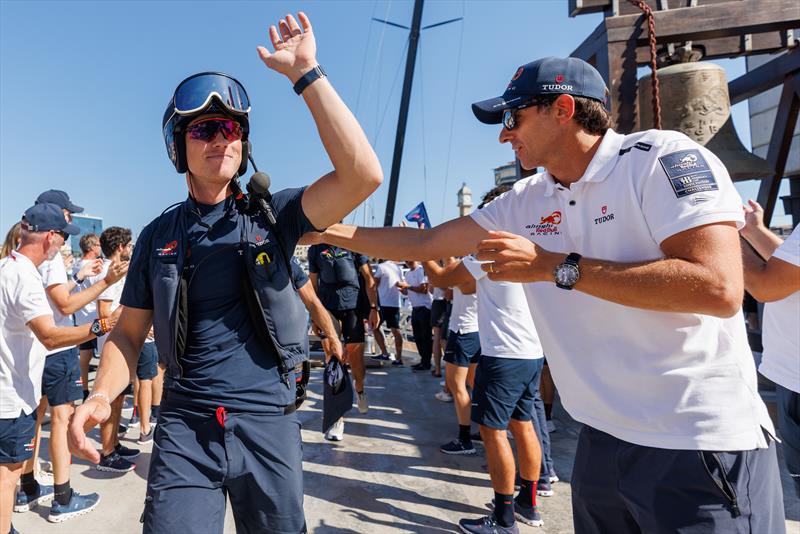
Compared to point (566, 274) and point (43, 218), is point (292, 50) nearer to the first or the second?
point (566, 274)

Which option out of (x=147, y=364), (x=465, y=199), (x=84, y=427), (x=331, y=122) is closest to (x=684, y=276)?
(x=331, y=122)

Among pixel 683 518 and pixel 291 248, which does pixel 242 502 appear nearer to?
pixel 291 248

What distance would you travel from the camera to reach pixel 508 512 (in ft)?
10.8

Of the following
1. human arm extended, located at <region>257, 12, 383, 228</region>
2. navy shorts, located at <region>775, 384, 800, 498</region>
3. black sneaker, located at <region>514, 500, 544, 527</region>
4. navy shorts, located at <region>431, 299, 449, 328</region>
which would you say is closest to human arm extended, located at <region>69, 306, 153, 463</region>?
human arm extended, located at <region>257, 12, 383, 228</region>

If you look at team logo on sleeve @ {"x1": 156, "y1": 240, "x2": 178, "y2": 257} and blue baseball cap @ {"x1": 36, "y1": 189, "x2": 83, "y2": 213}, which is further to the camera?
blue baseball cap @ {"x1": 36, "y1": 189, "x2": 83, "y2": 213}

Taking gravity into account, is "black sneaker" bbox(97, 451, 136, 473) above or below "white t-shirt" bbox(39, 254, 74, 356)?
below

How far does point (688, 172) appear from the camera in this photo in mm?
1397

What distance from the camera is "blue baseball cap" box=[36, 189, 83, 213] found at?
A: 3.73 m

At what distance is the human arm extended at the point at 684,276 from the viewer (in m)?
1.29

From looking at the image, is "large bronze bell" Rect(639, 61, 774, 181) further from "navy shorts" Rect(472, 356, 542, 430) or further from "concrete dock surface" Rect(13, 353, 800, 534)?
"concrete dock surface" Rect(13, 353, 800, 534)

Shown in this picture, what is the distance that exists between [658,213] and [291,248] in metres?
1.32

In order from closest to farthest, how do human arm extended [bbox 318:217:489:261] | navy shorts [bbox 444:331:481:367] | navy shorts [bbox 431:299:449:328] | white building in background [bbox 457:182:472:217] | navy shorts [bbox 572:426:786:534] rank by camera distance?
navy shorts [bbox 572:426:786:534]
human arm extended [bbox 318:217:489:261]
navy shorts [bbox 444:331:481:367]
navy shorts [bbox 431:299:449:328]
white building in background [bbox 457:182:472:217]

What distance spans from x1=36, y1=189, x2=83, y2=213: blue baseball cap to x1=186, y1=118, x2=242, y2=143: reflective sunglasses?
8.09 ft

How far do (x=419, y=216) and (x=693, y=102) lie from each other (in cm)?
210
